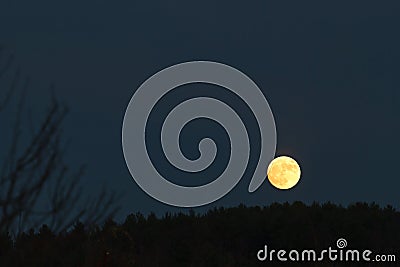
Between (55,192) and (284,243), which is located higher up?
(284,243)

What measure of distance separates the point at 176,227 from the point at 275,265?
3017 mm

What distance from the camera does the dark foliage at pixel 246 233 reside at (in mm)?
14562

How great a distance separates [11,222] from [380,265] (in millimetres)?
9962

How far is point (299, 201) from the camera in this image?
62.5 ft

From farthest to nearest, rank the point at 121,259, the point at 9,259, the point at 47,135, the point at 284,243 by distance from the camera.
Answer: the point at 284,243 → the point at 121,259 → the point at 9,259 → the point at 47,135

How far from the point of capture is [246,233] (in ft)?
54.2

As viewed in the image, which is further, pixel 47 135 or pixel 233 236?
pixel 233 236

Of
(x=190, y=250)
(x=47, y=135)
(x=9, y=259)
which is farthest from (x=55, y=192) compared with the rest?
(x=190, y=250)

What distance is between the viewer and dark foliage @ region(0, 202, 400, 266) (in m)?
14.6

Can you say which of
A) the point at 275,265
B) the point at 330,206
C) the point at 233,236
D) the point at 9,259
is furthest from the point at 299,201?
the point at 9,259

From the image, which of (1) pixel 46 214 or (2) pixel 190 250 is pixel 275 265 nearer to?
(2) pixel 190 250

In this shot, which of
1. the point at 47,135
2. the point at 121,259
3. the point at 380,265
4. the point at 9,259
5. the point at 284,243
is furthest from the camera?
the point at 284,243

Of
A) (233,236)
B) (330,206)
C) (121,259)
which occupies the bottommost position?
(121,259)

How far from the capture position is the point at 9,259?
9219mm
